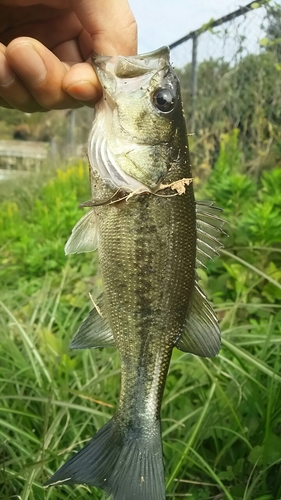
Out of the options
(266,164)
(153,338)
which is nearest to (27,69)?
(153,338)

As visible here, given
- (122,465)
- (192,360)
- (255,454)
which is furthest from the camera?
(192,360)

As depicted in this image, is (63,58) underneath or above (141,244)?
above

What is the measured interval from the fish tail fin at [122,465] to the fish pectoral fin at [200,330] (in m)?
0.17

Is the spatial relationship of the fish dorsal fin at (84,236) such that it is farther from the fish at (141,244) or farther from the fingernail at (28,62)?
the fingernail at (28,62)

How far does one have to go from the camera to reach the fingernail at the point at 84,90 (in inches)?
41.3

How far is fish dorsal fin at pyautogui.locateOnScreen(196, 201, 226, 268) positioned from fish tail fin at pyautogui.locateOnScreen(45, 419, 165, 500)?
37cm

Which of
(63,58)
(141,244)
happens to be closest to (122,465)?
(141,244)

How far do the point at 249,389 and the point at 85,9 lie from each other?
1.21m

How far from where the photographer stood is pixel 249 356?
1.46 metres

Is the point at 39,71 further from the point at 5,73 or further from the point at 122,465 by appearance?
the point at 122,465

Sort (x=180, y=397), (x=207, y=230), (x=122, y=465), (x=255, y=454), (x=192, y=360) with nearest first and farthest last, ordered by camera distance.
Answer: (x=122, y=465) → (x=207, y=230) → (x=255, y=454) → (x=180, y=397) → (x=192, y=360)

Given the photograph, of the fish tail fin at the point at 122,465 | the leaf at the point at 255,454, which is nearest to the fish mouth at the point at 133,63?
the fish tail fin at the point at 122,465

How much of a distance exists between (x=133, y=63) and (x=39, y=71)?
24 centimetres

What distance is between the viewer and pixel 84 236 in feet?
3.30
